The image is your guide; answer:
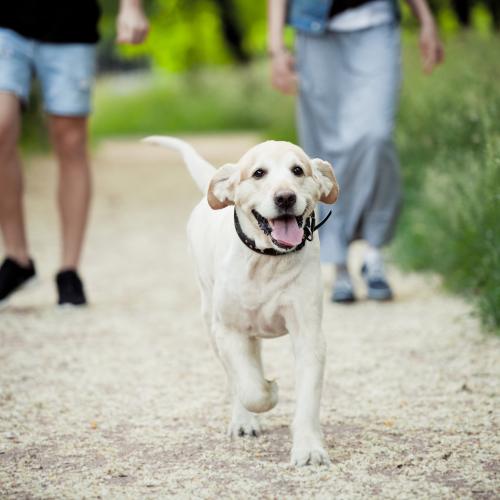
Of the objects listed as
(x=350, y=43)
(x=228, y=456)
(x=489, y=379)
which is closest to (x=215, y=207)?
(x=228, y=456)

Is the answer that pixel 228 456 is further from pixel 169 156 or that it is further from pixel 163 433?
pixel 169 156

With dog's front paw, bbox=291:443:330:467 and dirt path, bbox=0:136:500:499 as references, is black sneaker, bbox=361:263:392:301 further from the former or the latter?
dog's front paw, bbox=291:443:330:467

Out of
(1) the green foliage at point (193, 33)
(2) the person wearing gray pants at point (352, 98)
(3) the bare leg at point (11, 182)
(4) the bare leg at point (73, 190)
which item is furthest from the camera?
(1) the green foliage at point (193, 33)

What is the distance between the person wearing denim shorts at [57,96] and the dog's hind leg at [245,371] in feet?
7.60

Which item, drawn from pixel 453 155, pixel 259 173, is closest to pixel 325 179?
pixel 259 173

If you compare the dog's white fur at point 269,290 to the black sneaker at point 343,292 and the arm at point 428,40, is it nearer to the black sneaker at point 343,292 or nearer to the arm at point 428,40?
the black sneaker at point 343,292

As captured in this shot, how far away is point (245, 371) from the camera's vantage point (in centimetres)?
310

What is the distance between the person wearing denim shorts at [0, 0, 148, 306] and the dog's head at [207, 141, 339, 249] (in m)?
2.12

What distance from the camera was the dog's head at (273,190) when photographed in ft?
9.63

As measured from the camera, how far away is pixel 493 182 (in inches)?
180

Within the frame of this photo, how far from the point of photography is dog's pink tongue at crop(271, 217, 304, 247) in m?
2.97

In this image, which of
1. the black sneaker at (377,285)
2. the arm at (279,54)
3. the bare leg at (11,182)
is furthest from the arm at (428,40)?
the bare leg at (11,182)

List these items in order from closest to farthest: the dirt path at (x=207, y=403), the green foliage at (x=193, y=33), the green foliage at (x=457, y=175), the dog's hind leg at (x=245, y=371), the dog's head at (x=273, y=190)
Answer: the dirt path at (x=207, y=403), the dog's head at (x=273, y=190), the dog's hind leg at (x=245, y=371), the green foliage at (x=457, y=175), the green foliage at (x=193, y=33)

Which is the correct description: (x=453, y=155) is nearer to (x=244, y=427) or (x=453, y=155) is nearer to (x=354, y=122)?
(x=354, y=122)
